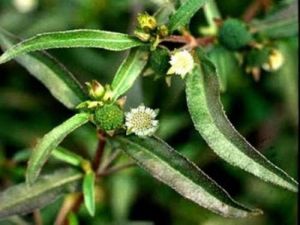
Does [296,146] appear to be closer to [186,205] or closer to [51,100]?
[186,205]

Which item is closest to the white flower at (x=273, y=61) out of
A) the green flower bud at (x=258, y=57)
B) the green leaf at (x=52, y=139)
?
the green flower bud at (x=258, y=57)

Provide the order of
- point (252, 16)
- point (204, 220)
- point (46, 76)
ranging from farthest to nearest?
1. point (204, 220)
2. point (252, 16)
3. point (46, 76)

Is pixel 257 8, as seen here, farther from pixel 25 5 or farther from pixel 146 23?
pixel 25 5

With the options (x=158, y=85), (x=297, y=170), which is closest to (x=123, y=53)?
(x=158, y=85)

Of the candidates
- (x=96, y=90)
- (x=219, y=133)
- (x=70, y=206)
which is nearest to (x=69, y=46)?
(x=96, y=90)

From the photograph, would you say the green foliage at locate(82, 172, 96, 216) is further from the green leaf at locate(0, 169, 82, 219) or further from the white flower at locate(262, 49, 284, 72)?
the white flower at locate(262, 49, 284, 72)

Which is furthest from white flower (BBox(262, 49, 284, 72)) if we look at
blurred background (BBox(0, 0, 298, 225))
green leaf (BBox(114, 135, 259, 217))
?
green leaf (BBox(114, 135, 259, 217))

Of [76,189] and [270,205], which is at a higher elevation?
[270,205]
